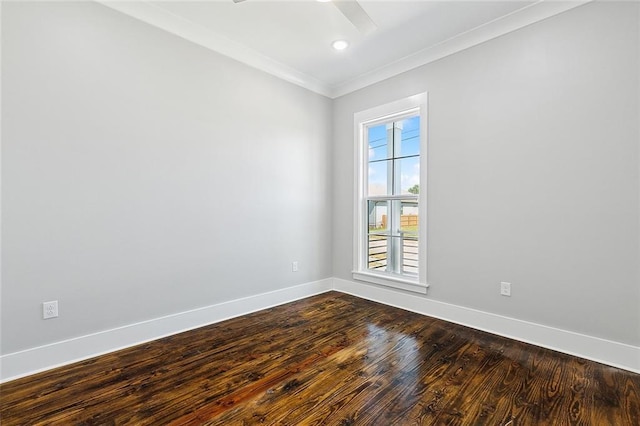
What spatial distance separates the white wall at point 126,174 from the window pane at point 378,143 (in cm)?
110

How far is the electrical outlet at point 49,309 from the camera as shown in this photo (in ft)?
6.81

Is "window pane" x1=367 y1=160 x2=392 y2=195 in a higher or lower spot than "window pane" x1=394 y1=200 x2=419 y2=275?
higher

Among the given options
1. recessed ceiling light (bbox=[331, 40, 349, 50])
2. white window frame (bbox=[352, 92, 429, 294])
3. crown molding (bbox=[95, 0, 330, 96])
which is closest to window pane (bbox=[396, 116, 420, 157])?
white window frame (bbox=[352, 92, 429, 294])

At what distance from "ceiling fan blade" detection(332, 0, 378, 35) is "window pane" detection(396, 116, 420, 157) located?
152 centimetres

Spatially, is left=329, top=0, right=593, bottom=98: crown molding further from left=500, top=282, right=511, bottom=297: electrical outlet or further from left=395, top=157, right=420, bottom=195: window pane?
left=500, top=282, right=511, bottom=297: electrical outlet

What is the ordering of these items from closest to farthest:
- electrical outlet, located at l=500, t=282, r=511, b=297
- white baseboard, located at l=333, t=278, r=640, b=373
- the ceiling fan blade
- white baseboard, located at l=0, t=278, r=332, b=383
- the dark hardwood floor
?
the dark hardwood floor, the ceiling fan blade, white baseboard, located at l=0, t=278, r=332, b=383, white baseboard, located at l=333, t=278, r=640, b=373, electrical outlet, located at l=500, t=282, r=511, b=297

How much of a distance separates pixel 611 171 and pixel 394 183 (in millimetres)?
1896

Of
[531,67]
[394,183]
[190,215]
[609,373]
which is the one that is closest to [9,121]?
[190,215]

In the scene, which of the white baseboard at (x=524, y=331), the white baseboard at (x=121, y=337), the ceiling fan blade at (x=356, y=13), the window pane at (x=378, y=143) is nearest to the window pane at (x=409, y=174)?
the window pane at (x=378, y=143)

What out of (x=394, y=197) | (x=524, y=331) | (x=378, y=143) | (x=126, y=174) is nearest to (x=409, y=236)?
(x=394, y=197)

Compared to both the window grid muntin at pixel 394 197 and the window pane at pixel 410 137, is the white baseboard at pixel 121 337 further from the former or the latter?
the window pane at pixel 410 137

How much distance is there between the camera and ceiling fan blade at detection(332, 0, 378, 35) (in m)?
1.86

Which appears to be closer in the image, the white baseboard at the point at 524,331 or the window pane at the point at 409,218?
the white baseboard at the point at 524,331

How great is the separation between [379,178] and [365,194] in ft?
0.91
